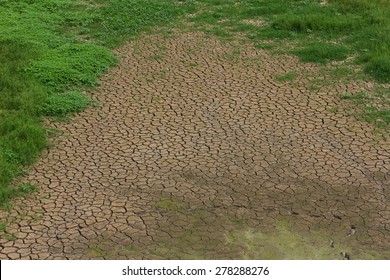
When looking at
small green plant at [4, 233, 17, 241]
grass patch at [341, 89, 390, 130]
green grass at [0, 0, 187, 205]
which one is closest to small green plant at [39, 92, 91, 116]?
green grass at [0, 0, 187, 205]

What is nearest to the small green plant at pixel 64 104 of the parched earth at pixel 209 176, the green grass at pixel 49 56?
the green grass at pixel 49 56

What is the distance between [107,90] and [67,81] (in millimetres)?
568

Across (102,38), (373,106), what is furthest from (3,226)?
(102,38)

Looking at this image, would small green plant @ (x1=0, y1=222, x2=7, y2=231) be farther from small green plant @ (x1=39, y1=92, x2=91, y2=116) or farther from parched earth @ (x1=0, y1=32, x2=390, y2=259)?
small green plant @ (x1=39, y1=92, x2=91, y2=116)

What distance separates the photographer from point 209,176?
729 cm

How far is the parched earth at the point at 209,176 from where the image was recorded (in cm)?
622

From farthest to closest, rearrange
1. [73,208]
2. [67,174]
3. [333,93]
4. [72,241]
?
[333,93] < [67,174] < [73,208] < [72,241]

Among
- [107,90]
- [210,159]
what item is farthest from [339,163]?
[107,90]

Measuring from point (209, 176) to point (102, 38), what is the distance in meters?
4.73

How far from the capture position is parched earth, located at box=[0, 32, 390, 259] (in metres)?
6.22

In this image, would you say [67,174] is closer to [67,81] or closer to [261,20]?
[67,81]

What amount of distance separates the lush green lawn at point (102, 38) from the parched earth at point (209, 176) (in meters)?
0.33

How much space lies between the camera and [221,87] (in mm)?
9547

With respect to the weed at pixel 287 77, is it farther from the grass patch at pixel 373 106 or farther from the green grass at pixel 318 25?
the grass patch at pixel 373 106
